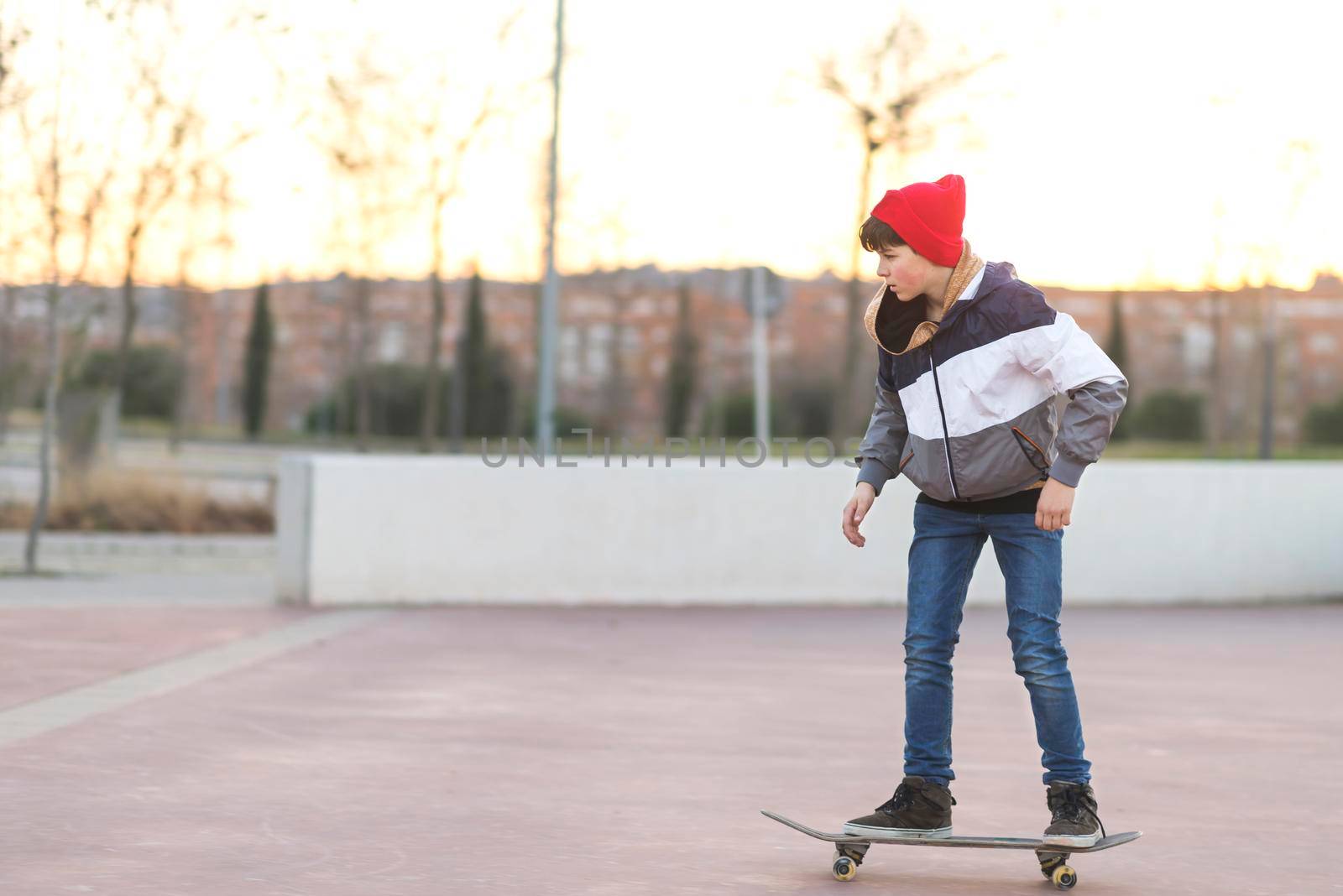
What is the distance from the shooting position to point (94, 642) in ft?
29.9

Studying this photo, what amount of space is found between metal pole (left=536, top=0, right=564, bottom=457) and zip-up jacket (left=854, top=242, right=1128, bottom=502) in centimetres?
A: 1257

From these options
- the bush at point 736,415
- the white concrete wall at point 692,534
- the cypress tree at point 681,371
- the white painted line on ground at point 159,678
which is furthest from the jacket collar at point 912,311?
the cypress tree at point 681,371

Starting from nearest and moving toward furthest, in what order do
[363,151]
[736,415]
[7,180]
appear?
[7,180]
[363,151]
[736,415]

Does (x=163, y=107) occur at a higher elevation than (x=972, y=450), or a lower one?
higher

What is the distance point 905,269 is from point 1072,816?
133cm

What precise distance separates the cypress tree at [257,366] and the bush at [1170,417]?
95.4ft

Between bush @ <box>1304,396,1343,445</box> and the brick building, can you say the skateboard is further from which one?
bush @ <box>1304,396,1343,445</box>

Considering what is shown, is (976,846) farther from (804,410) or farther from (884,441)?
(804,410)

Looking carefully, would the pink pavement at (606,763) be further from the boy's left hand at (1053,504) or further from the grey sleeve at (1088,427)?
the grey sleeve at (1088,427)

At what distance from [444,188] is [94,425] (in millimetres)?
7227

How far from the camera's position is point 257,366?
5600 cm

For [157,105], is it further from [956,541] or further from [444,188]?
[956,541]

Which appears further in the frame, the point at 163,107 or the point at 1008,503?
the point at 163,107

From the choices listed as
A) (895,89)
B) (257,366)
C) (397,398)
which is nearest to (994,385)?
(895,89)
